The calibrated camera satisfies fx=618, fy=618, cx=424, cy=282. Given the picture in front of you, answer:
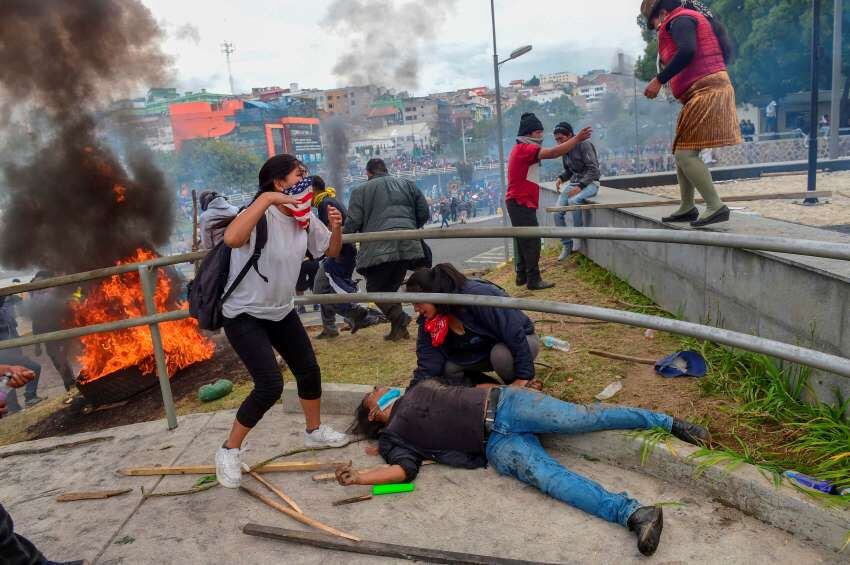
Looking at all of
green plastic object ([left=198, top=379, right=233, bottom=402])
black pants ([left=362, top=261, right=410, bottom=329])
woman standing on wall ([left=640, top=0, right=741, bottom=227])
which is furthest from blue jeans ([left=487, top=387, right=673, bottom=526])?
green plastic object ([left=198, top=379, right=233, bottom=402])

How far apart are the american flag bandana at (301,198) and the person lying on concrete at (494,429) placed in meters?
1.16

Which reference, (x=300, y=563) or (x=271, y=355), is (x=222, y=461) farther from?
(x=300, y=563)

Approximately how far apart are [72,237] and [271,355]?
12500mm

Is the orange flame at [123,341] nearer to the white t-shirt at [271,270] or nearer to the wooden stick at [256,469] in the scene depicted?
the wooden stick at [256,469]

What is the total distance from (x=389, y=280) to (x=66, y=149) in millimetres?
11761

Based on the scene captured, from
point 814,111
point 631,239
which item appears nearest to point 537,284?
point 631,239

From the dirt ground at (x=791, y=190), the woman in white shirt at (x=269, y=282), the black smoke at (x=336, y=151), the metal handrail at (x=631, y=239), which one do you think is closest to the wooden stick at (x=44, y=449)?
the metal handrail at (x=631, y=239)

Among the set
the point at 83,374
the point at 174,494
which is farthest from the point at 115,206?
the point at 174,494

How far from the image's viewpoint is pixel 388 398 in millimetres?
3797

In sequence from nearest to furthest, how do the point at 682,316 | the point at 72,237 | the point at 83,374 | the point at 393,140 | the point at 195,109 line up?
the point at 682,316 < the point at 83,374 < the point at 72,237 < the point at 195,109 < the point at 393,140

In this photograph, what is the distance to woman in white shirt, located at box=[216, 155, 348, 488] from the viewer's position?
3.15 m

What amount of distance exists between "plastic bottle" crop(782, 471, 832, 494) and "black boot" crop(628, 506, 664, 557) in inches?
22.0

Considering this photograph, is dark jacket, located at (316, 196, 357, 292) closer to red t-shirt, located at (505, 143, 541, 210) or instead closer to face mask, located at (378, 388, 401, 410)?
red t-shirt, located at (505, 143, 541, 210)

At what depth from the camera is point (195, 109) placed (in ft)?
264
